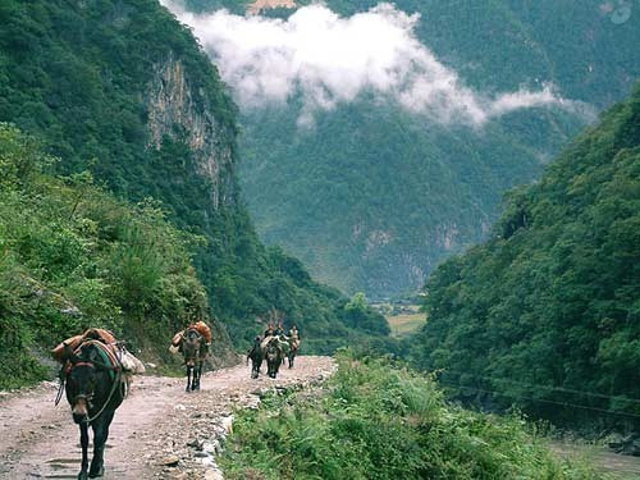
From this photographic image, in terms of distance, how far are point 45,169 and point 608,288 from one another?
34.0 meters

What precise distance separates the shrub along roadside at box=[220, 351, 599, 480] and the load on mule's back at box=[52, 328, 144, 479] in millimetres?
2001

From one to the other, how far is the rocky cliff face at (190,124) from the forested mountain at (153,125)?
164 millimetres

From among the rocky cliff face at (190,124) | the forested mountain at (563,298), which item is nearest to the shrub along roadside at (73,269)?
the forested mountain at (563,298)

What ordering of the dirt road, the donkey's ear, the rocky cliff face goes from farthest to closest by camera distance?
the rocky cliff face
the dirt road
the donkey's ear

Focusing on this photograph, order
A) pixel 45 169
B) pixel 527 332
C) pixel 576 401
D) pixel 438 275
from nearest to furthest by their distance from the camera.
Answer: pixel 45 169 → pixel 576 401 → pixel 527 332 → pixel 438 275

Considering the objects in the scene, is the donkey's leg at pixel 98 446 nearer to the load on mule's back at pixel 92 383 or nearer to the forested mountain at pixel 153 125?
the load on mule's back at pixel 92 383

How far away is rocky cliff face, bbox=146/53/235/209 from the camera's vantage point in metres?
96.9

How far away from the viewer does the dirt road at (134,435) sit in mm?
12070

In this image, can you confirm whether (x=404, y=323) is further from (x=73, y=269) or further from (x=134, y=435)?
(x=134, y=435)

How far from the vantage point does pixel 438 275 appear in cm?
9906

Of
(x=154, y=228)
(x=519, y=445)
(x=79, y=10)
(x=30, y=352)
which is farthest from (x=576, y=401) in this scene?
(x=79, y=10)

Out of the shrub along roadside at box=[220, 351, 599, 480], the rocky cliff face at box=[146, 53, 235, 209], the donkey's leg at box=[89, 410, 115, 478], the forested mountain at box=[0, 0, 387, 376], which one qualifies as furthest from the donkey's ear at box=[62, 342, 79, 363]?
the rocky cliff face at box=[146, 53, 235, 209]

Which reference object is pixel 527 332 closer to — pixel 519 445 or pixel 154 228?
pixel 154 228

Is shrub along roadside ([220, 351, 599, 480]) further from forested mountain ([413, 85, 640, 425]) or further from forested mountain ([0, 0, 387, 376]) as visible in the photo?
forested mountain ([413, 85, 640, 425])
